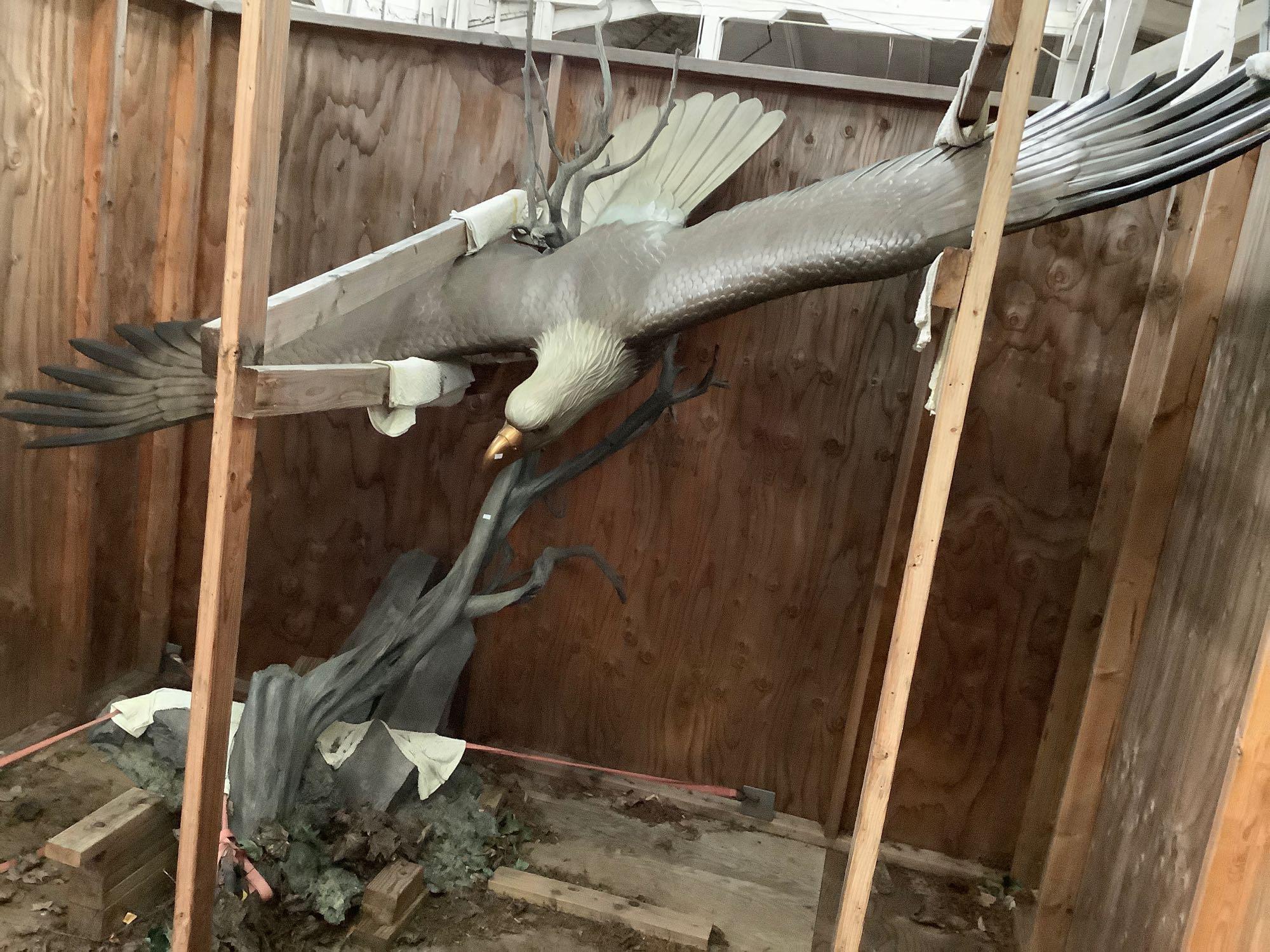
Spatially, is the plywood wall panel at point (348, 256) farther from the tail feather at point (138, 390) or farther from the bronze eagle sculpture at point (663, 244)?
the tail feather at point (138, 390)

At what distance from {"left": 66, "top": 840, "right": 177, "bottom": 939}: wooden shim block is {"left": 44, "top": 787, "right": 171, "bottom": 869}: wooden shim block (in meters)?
0.07

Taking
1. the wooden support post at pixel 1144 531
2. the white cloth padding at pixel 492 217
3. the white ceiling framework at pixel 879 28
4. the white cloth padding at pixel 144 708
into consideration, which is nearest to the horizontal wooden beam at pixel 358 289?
the white cloth padding at pixel 492 217

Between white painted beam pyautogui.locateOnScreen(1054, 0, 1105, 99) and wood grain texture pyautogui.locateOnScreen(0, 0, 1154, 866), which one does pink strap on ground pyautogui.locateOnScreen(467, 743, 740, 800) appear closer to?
wood grain texture pyautogui.locateOnScreen(0, 0, 1154, 866)

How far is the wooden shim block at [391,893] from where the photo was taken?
6.03ft

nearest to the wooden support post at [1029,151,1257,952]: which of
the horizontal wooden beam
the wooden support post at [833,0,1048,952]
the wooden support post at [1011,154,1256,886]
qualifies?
the wooden support post at [1011,154,1256,886]

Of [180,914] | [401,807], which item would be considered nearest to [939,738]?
[401,807]

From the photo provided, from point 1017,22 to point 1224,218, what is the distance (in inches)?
36.9

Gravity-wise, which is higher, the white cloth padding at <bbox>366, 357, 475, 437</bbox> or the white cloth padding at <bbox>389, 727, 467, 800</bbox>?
the white cloth padding at <bbox>366, 357, 475, 437</bbox>

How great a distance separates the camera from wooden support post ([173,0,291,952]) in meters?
1.25

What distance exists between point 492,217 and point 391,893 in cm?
144

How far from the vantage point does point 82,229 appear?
92.6 inches

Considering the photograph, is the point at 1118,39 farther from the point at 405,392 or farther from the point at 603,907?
the point at 603,907

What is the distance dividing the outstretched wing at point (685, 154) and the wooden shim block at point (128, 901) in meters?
1.65

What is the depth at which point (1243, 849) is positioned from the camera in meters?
1.25
